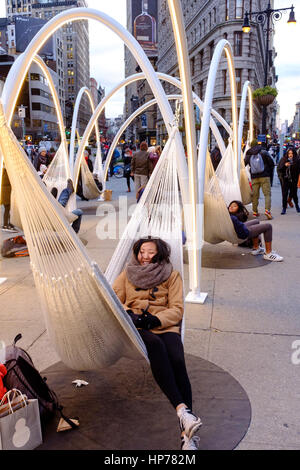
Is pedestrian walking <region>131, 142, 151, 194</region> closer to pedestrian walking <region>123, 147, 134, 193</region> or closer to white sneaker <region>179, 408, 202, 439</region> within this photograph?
pedestrian walking <region>123, 147, 134, 193</region>

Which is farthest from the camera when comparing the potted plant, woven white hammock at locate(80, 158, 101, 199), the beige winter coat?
the potted plant

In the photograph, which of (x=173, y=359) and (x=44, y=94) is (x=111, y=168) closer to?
(x=173, y=359)

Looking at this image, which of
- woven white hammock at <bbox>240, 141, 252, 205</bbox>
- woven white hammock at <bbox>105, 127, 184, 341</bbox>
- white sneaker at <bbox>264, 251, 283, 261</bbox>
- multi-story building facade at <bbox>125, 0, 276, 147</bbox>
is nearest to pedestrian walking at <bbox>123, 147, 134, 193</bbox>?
woven white hammock at <bbox>240, 141, 252, 205</bbox>

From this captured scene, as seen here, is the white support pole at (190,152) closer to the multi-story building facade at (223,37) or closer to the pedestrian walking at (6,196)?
the pedestrian walking at (6,196)

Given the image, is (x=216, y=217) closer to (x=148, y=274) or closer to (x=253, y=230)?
(x=253, y=230)

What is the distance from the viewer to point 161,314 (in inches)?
106

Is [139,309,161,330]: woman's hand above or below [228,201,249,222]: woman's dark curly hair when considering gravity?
below

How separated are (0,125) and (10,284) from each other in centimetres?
302

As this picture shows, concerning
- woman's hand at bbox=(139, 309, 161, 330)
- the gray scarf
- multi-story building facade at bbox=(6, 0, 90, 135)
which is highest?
multi-story building facade at bbox=(6, 0, 90, 135)

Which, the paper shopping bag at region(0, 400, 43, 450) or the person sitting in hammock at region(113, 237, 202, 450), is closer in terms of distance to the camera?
the paper shopping bag at region(0, 400, 43, 450)

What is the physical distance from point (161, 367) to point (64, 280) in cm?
70

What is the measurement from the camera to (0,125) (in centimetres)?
229

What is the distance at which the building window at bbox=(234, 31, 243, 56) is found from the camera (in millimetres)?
34419
